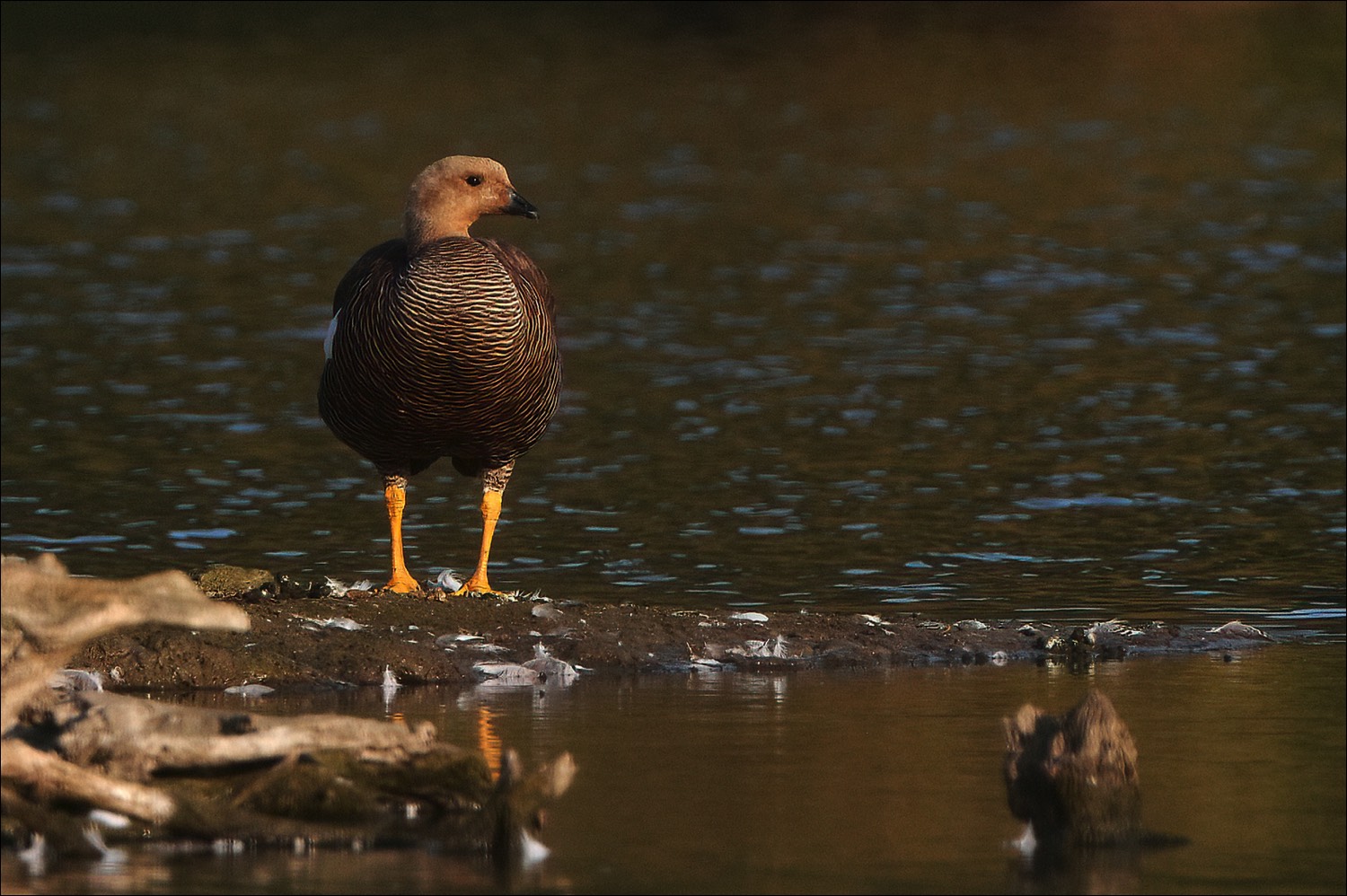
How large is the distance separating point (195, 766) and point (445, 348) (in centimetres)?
442

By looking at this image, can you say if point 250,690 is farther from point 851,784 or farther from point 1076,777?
point 1076,777

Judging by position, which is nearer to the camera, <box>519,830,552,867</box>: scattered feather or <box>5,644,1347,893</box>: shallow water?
<box>5,644,1347,893</box>: shallow water

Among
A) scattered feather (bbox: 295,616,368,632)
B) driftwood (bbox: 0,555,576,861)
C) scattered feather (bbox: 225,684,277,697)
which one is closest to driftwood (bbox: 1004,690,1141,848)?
driftwood (bbox: 0,555,576,861)

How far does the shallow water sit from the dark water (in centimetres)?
13

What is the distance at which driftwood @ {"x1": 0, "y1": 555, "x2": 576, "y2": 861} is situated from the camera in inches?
309

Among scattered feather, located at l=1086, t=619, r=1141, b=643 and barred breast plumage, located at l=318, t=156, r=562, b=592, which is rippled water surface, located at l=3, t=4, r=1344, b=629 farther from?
barred breast plumage, located at l=318, t=156, r=562, b=592

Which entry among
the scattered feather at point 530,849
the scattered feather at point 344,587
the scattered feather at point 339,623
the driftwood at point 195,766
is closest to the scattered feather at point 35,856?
the driftwood at point 195,766

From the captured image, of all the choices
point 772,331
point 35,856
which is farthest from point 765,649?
point 772,331

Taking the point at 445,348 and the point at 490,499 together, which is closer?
the point at 445,348

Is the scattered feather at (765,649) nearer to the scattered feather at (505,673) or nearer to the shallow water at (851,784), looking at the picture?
the shallow water at (851,784)

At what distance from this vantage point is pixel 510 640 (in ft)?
38.9

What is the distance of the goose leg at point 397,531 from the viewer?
13.1 meters

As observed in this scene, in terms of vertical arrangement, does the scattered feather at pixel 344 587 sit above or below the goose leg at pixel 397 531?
below

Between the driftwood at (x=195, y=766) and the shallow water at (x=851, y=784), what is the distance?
20 cm
